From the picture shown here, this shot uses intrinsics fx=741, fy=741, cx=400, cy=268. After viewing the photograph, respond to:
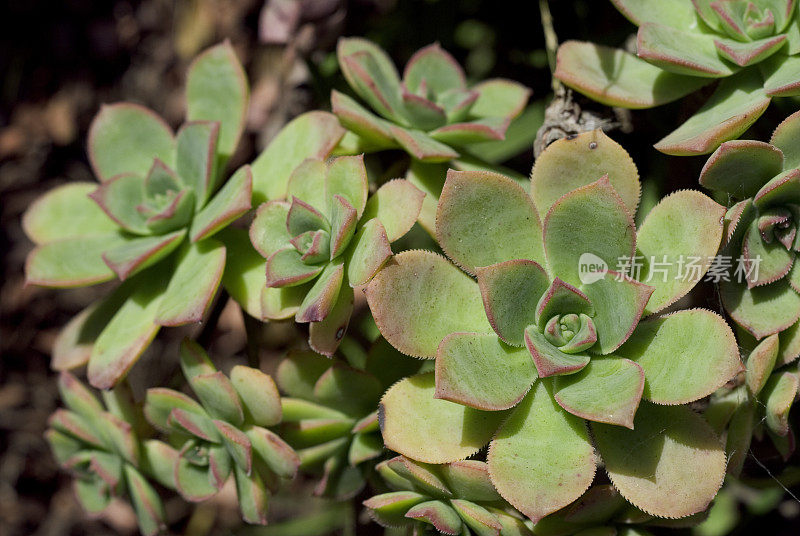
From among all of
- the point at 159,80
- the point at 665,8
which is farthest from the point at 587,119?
the point at 159,80

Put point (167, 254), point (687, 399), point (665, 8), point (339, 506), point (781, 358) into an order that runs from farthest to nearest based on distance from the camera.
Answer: point (339, 506) < point (167, 254) < point (665, 8) < point (781, 358) < point (687, 399)

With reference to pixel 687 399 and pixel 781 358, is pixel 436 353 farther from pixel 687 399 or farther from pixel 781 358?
pixel 781 358

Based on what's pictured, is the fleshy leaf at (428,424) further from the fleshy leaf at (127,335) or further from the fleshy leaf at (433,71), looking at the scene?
the fleshy leaf at (433,71)

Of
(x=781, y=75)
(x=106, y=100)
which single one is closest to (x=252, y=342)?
(x=781, y=75)

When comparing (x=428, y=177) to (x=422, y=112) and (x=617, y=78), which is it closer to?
(x=422, y=112)

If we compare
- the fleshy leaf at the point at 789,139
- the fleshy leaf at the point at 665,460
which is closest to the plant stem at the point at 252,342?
the fleshy leaf at the point at 665,460

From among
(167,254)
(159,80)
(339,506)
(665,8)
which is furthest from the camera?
(159,80)

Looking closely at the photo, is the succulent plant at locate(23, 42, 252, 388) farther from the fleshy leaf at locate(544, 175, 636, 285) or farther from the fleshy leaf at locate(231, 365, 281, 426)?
the fleshy leaf at locate(544, 175, 636, 285)
